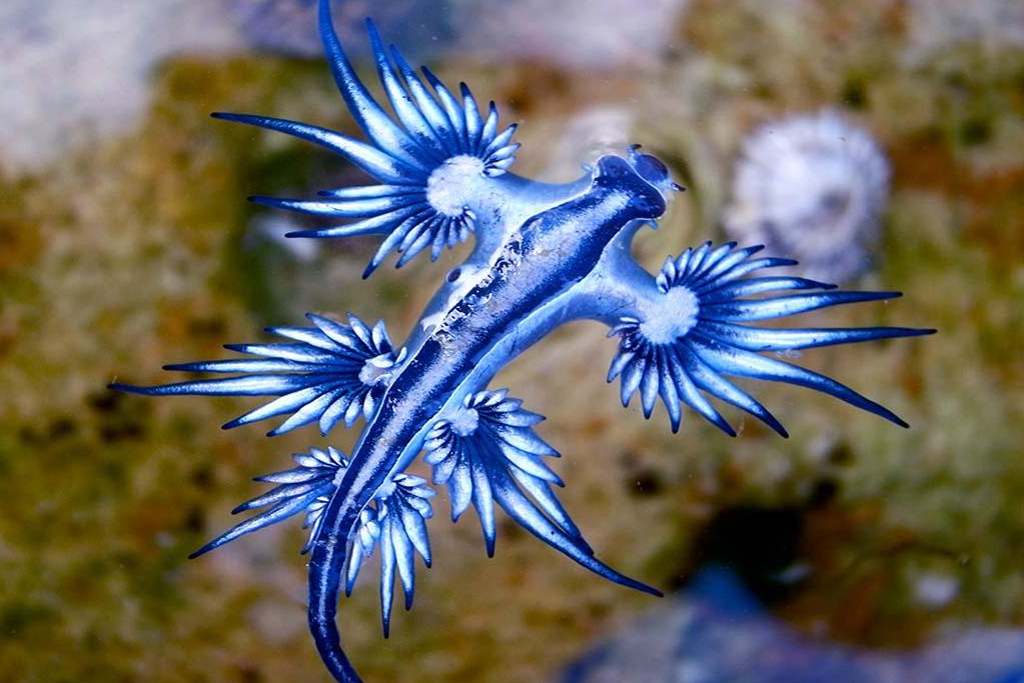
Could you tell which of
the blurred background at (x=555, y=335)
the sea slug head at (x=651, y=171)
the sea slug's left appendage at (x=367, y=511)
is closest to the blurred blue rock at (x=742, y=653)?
the blurred background at (x=555, y=335)

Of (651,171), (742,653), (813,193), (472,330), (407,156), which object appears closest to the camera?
(472,330)

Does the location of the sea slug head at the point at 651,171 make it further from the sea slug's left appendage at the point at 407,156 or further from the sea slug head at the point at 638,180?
the sea slug's left appendage at the point at 407,156

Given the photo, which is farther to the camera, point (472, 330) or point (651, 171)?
point (651, 171)

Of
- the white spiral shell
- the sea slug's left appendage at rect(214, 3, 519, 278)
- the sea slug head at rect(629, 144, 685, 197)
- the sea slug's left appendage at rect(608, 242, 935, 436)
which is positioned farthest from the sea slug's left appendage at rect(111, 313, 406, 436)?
the white spiral shell

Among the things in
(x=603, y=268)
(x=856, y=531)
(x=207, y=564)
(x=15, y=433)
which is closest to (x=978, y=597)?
(x=856, y=531)

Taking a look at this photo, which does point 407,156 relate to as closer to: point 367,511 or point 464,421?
point 464,421

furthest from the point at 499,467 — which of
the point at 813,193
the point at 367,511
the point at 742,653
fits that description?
the point at 742,653

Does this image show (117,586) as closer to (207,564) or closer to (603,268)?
(207,564)
